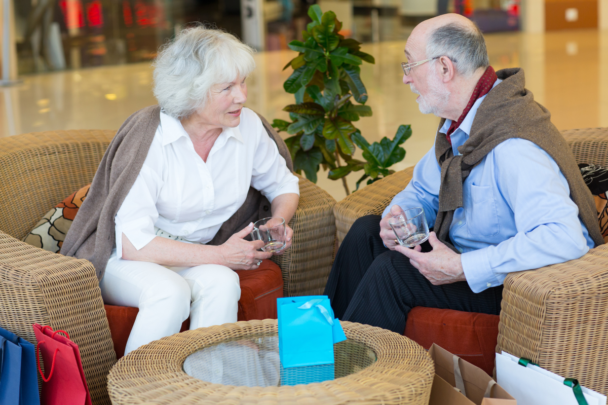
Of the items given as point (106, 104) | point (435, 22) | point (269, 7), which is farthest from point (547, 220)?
point (269, 7)

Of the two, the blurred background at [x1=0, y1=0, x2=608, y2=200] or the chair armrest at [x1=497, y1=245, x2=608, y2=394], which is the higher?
the blurred background at [x1=0, y1=0, x2=608, y2=200]

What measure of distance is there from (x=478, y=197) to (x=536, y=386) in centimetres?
58

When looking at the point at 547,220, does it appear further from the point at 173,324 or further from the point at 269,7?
the point at 269,7

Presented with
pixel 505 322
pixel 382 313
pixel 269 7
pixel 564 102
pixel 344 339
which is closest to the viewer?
pixel 344 339

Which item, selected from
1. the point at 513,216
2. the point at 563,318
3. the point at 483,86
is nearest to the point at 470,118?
the point at 483,86

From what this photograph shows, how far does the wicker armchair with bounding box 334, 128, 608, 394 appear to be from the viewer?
162cm

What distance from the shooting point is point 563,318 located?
1.63 meters

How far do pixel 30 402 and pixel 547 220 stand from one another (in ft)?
4.74

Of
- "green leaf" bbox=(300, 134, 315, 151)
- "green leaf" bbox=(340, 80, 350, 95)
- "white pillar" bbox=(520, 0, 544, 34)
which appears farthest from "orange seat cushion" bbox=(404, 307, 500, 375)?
"white pillar" bbox=(520, 0, 544, 34)

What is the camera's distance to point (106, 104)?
732 centimetres

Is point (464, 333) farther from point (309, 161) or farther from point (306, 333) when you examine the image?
point (309, 161)

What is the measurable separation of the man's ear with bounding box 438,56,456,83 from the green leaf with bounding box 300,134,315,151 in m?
1.22

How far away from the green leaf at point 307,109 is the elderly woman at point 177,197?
0.82 metres

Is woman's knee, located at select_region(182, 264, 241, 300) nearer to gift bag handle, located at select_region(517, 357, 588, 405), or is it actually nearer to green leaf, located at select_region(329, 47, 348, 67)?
gift bag handle, located at select_region(517, 357, 588, 405)
